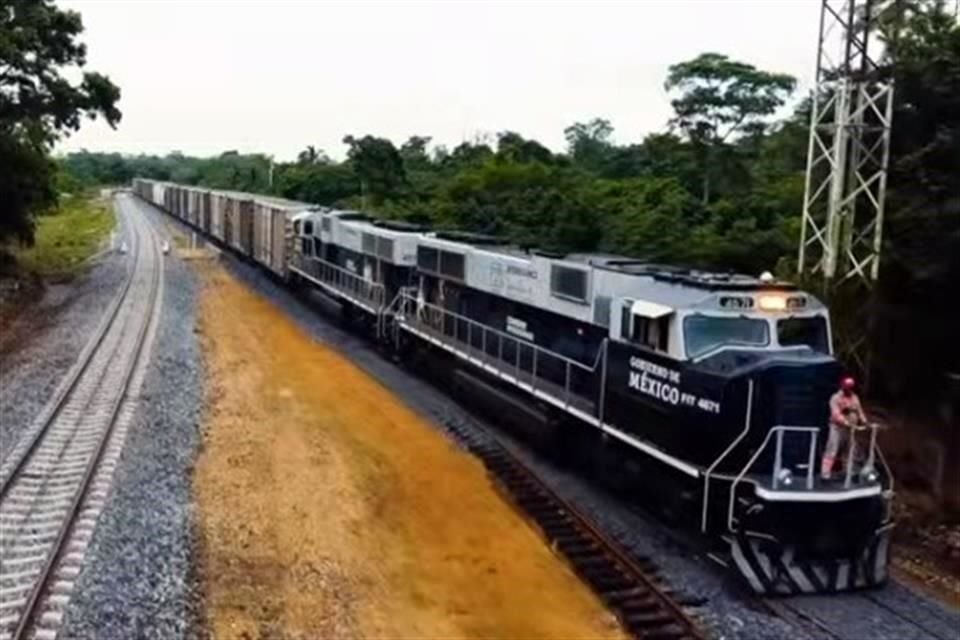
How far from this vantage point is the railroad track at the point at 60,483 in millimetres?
10008

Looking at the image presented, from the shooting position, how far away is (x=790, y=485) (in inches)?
453

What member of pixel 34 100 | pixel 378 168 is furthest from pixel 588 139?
pixel 34 100

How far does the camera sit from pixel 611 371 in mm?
14102

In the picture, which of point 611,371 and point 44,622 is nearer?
point 44,622

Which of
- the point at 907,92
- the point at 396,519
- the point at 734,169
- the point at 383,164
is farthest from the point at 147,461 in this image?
the point at 383,164

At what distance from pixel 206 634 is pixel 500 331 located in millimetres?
→ 10084

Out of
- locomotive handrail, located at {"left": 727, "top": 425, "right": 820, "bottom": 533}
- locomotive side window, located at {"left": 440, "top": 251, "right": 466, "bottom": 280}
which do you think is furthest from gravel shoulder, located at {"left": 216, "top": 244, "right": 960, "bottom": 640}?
locomotive side window, located at {"left": 440, "top": 251, "right": 466, "bottom": 280}

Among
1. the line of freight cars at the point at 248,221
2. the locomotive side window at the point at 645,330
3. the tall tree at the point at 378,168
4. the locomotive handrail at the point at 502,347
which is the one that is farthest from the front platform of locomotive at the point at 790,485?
the tall tree at the point at 378,168

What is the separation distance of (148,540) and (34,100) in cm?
2775

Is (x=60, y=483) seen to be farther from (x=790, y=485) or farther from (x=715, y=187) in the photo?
(x=715, y=187)

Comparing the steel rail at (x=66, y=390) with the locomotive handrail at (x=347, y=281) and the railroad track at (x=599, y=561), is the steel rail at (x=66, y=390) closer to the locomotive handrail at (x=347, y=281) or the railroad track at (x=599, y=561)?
the locomotive handrail at (x=347, y=281)

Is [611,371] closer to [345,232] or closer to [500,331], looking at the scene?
[500,331]

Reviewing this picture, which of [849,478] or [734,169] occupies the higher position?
[734,169]

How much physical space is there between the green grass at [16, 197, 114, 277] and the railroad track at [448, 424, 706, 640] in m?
30.1
